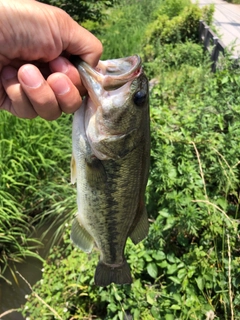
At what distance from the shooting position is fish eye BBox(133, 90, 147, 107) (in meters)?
1.54

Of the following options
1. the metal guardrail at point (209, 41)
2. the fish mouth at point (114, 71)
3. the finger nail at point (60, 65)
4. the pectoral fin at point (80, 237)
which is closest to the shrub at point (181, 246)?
the pectoral fin at point (80, 237)

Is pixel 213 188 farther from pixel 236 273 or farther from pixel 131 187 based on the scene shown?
pixel 131 187

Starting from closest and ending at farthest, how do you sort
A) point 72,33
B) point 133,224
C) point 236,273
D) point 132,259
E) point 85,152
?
point 72,33
point 85,152
point 133,224
point 236,273
point 132,259

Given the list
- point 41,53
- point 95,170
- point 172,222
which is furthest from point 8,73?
point 172,222

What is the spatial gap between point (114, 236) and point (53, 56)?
105 centimetres

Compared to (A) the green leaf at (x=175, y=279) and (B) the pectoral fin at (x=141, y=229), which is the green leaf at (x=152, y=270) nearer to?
(A) the green leaf at (x=175, y=279)

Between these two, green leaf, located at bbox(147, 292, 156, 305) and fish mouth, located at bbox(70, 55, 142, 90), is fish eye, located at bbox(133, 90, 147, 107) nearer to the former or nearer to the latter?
fish mouth, located at bbox(70, 55, 142, 90)

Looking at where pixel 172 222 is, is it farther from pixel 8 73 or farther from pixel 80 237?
pixel 8 73

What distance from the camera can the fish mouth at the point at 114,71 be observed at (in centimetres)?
148

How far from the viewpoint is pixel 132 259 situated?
2.78 m

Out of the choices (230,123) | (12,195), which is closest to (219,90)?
(230,123)

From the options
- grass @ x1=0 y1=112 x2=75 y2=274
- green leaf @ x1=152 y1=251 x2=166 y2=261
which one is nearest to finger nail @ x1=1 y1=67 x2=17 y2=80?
green leaf @ x1=152 y1=251 x2=166 y2=261

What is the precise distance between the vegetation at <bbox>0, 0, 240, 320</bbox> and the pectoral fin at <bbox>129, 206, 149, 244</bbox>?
64 centimetres

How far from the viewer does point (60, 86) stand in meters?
1.56
